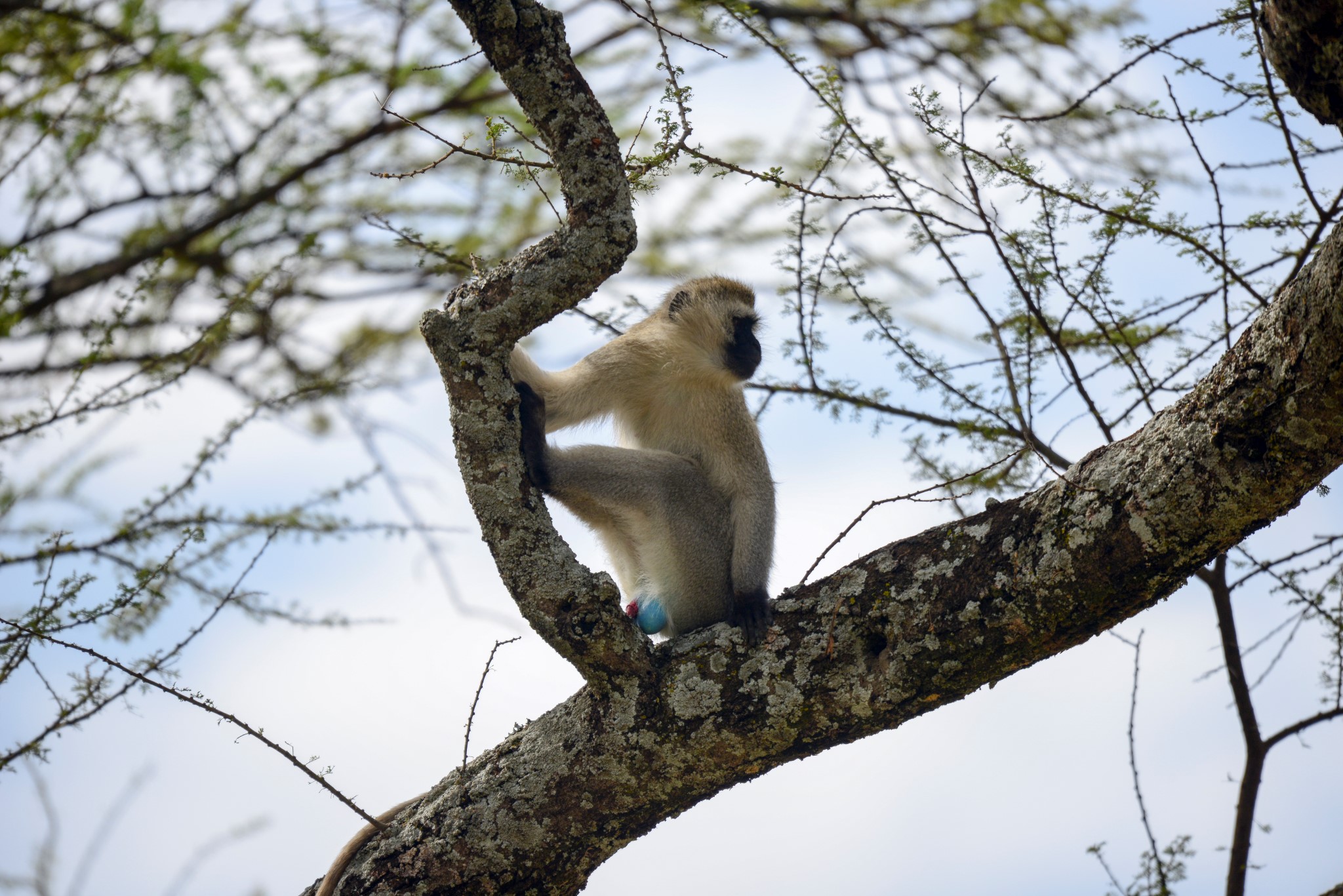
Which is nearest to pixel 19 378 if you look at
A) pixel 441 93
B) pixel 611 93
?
pixel 441 93

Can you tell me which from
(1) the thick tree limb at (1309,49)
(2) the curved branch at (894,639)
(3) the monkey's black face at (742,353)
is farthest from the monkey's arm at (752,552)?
(1) the thick tree limb at (1309,49)

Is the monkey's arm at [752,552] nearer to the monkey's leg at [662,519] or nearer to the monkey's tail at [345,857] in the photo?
the monkey's leg at [662,519]

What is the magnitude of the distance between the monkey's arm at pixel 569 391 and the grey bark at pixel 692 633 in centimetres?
97

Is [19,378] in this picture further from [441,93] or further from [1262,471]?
[1262,471]

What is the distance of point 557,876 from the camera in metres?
3.27

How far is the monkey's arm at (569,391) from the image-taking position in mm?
4215

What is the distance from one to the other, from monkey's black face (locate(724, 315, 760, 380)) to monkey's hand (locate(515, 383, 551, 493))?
1046 mm

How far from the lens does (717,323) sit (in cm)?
488

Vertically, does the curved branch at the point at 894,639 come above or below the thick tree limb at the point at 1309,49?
below

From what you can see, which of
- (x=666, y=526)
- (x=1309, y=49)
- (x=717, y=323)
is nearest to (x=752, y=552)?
(x=666, y=526)

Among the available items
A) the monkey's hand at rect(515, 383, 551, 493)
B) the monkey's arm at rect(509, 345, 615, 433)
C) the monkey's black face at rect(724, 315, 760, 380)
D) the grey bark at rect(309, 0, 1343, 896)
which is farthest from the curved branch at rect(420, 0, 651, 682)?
the monkey's black face at rect(724, 315, 760, 380)

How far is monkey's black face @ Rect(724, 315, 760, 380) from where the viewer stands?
4613mm

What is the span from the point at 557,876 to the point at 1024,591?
1.63 m

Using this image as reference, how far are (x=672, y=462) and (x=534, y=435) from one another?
0.67 m
